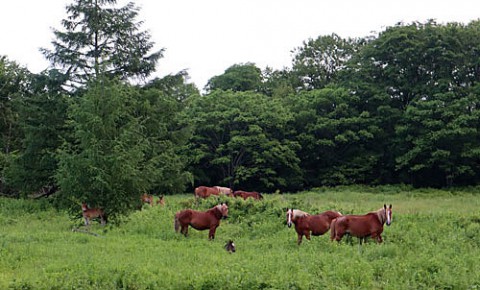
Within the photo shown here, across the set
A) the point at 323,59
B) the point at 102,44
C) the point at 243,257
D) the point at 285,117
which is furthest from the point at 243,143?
the point at 243,257

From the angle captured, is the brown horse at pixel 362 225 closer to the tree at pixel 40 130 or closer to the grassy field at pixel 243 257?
the grassy field at pixel 243 257

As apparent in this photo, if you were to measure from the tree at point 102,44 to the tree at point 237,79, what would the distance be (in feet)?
79.5

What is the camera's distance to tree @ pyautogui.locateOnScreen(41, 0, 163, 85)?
26.0 metres

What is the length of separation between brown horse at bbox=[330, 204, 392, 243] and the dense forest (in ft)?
44.9

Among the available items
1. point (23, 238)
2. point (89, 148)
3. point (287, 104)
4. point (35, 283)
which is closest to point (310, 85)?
point (287, 104)

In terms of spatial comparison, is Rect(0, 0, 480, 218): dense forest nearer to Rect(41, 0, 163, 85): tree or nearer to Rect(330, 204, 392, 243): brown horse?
Rect(41, 0, 163, 85): tree

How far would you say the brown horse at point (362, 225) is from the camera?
40.4 feet

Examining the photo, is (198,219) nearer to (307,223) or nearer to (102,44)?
(307,223)

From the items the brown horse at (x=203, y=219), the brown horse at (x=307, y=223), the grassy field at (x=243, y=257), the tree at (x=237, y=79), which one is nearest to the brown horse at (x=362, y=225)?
the grassy field at (x=243, y=257)

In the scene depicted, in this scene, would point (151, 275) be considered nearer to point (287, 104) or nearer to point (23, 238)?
point (23, 238)

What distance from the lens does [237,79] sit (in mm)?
51844

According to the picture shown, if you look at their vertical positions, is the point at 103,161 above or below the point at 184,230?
above

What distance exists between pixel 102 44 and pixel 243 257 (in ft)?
66.0

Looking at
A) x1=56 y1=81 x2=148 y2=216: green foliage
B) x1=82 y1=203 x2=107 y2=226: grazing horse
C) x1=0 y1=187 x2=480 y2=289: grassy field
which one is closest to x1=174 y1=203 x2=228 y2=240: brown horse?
x1=0 y1=187 x2=480 y2=289: grassy field
